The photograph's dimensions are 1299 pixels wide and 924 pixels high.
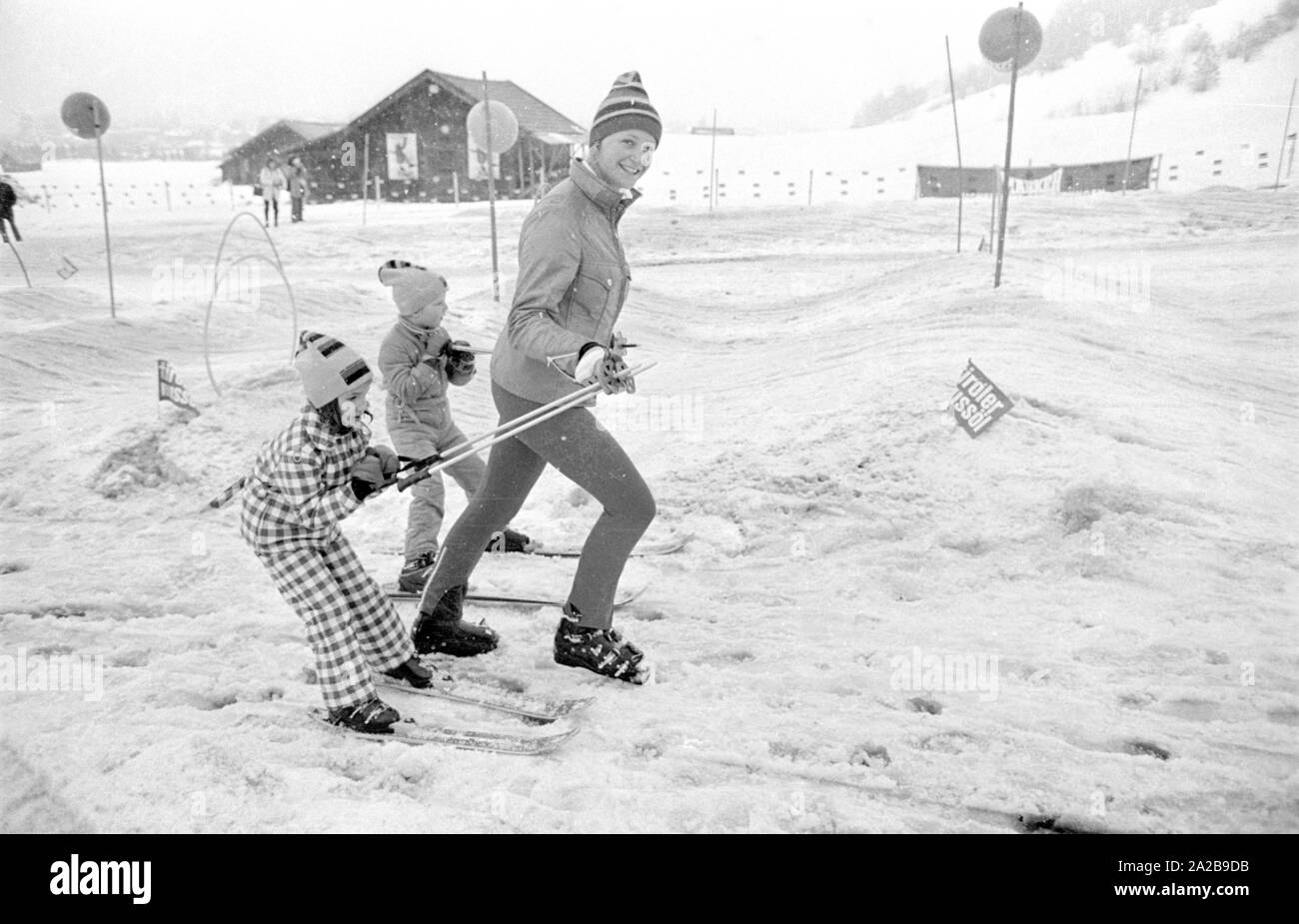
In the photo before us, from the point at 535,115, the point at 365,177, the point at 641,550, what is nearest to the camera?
the point at 641,550

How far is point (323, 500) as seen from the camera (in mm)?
2674

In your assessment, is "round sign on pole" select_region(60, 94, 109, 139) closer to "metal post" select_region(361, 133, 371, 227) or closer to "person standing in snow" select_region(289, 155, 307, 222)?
"metal post" select_region(361, 133, 371, 227)

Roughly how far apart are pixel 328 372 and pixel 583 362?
731 mm

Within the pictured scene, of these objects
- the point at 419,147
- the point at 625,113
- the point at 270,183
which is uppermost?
the point at 419,147

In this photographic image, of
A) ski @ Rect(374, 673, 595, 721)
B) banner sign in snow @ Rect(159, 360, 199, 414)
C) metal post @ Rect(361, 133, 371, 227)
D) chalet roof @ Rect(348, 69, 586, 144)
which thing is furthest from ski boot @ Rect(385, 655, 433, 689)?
chalet roof @ Rect(348, 69, 586, 144)

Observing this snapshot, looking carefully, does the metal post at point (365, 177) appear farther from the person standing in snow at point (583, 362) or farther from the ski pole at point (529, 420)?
the ski pole at point (529, 420)

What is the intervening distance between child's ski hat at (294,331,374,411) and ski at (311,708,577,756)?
3.19 ft

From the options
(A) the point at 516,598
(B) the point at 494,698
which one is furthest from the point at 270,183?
(B) the point at 494,698

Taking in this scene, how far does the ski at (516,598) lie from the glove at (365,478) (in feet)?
4.06

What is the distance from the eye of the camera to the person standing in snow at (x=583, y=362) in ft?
8.90

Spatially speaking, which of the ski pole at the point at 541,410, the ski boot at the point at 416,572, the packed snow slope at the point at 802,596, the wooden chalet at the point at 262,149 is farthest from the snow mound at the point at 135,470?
the wooden chalet at the point at 262,149

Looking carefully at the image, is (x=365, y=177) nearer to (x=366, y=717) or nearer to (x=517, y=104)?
(x=517, y=104)
